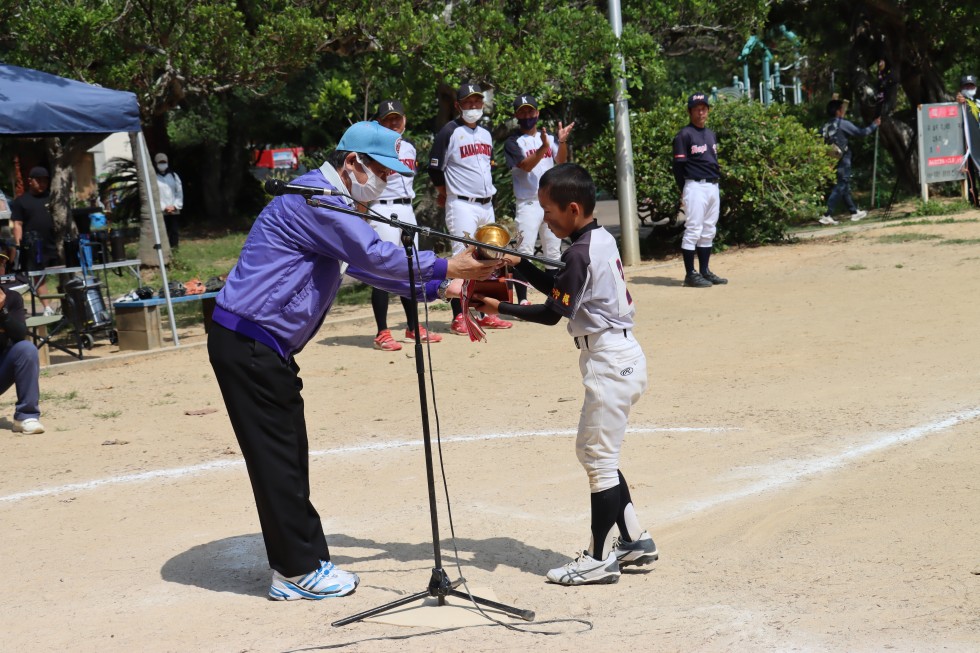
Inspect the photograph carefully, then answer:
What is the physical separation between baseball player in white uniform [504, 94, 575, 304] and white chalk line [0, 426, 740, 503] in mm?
4288

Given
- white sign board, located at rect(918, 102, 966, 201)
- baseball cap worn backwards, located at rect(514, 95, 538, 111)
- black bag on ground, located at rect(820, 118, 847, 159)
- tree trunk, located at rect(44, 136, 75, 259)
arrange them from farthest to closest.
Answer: tree trunk, located at rect(44, 136, 75, 259) → black bag on ground, located at rect(820, 118, 847, 159) → white sign board, located at rect(918, 102, 966, 201) → baseball cap worn backwards, located at rect(514, 95, 538, 111)

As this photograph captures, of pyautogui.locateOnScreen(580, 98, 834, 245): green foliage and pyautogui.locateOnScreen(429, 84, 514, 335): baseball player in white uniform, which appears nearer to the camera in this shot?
pyautogui.locateOnScreen(429, 84, 514, 335): baseball player in white uniform

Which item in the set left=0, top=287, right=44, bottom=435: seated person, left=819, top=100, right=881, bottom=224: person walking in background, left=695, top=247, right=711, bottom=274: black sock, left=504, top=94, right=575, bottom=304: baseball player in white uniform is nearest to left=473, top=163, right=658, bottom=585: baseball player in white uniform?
left=0, top=287, right=44, bottom=435: seated person

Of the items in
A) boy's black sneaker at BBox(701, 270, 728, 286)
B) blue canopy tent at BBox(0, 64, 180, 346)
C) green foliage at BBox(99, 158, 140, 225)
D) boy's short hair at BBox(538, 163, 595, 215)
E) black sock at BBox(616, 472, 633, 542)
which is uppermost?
blue canopy tent at BBox(0, 64, 180, 346)

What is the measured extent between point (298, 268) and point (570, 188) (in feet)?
3.99

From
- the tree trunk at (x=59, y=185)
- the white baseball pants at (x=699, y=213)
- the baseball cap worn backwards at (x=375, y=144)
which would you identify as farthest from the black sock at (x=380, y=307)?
the tree trunk at (x=59, y=185)

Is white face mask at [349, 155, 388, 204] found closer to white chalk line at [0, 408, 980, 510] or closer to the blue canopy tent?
white chalk line at [0, 408, 980, 510]

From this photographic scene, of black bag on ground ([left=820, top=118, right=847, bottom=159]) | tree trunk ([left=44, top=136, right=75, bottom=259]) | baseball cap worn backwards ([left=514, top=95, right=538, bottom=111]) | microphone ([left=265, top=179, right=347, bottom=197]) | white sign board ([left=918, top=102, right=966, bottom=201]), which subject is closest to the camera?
microphone ([left=265, top=179, right=347, bottom=197])

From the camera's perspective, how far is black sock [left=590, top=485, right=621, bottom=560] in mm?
4781

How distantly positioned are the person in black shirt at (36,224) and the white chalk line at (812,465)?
9879 millimetres

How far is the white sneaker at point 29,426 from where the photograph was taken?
8.38 m

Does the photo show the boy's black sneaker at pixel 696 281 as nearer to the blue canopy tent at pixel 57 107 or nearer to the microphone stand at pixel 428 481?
the blue canopy tent at pixel 57 107

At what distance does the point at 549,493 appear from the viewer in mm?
6191

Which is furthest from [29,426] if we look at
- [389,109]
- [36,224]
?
[36,224]
